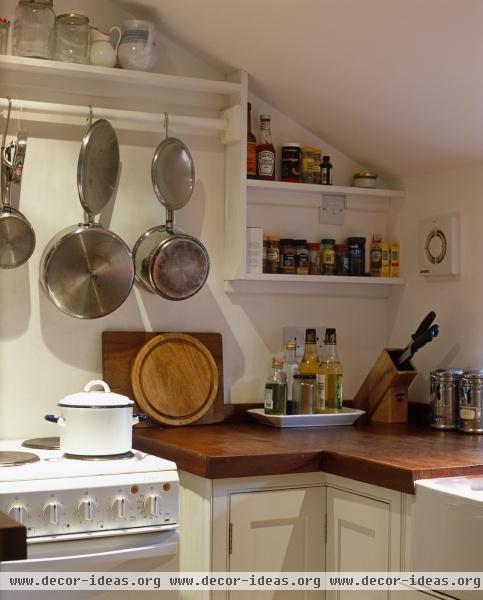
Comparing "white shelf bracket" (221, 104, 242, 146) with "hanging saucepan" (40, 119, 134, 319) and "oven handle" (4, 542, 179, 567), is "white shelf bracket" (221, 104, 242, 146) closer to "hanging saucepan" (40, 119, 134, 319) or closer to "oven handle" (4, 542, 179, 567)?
"hanging saucepan" (40, 119, 134, 319)

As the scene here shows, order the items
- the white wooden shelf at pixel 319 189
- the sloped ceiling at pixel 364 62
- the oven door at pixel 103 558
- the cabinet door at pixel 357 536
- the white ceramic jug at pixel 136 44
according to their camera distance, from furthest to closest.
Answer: the white wooden shelf at pixel 319 189 → the white ceramic jug at pixel 136 44 → the sloped ceiling at pixel 364 62 → the cabinet door at pixel 357 536 → the oven door at pixel 103 558

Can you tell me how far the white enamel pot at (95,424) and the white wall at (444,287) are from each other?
124 centimetres

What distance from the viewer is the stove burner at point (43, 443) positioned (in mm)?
2447

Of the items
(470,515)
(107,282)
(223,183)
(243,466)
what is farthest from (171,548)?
(223,183)

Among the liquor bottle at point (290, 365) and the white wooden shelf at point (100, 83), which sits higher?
the white wooden shelf at point (100, 83)

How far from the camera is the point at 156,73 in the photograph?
2887mm

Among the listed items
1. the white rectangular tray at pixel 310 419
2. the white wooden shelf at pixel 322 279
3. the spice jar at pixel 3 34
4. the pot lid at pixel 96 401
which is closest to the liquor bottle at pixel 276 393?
the white rectangular tray at pixel 310 419

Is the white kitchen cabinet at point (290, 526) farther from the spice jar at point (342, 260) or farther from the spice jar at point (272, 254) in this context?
the spice jar at point (342, 260)

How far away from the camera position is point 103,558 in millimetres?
2025

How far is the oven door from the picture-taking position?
6.38 ft

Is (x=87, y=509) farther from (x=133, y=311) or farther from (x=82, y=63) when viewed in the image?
(x=82, y=63)

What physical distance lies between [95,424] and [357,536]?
2.38ft

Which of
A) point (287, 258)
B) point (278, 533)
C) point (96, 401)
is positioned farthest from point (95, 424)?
point (287, 258)

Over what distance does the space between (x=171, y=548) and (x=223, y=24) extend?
156cm
